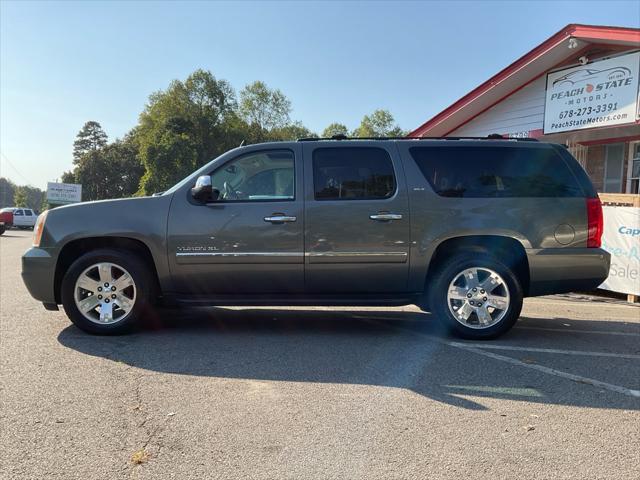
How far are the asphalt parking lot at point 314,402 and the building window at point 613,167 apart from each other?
6.84 meters

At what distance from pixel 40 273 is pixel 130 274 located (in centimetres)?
91

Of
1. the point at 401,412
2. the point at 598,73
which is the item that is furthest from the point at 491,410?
the point at 598,73

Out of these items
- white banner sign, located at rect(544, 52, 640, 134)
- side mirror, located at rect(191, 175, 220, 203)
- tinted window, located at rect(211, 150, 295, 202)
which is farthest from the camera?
white banner sign, located at rect(544, 52, 640, 134)

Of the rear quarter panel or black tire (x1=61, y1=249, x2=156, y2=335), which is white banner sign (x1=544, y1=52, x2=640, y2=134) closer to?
the rear quarter panel

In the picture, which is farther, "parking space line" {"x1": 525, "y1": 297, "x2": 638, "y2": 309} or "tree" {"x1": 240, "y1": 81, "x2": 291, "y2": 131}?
"tree" {"x1": 240, "y1": 81, "x2": 291, "y2": 131}

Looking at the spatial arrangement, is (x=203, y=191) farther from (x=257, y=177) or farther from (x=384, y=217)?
(x=384, y=217)

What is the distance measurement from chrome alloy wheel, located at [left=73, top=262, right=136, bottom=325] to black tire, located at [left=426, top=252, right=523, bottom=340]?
10.2 feet

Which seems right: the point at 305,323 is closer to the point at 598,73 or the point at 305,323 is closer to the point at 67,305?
the point at 67,305

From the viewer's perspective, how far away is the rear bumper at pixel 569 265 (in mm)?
5184

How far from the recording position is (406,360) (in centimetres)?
457

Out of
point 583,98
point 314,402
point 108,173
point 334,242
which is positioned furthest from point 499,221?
point 108,173

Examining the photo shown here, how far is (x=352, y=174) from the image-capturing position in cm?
530

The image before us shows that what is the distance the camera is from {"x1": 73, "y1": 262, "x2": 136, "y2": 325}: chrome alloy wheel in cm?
516

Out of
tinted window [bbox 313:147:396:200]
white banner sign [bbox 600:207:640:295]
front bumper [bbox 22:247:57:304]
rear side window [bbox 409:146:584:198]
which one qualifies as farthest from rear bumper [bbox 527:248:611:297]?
front bumper [bbox 22:247:57:304]
